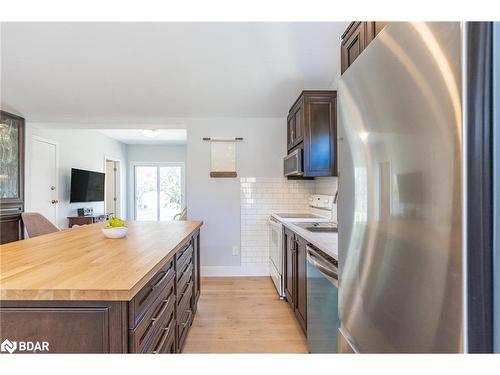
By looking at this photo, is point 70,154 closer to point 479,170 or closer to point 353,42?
point 353,42

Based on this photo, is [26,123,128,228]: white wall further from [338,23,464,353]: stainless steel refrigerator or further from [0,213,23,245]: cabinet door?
[338,23,464,353]: stainless steel refrigerator

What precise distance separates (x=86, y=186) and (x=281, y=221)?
4.18m

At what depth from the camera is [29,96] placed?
342 centimetres

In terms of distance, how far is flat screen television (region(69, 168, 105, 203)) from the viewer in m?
4.84

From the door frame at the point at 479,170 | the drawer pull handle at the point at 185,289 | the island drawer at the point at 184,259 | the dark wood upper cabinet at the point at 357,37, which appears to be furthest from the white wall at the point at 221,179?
the door frame at the point at 479,170

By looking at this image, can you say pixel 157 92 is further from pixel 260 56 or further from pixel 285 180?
pixel 285 180

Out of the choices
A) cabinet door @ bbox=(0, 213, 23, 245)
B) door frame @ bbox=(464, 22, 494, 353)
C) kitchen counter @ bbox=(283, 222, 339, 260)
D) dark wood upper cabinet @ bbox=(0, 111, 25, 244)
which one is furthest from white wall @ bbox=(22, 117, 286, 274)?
door frame @ bbox=(464, 22, 494, 353)

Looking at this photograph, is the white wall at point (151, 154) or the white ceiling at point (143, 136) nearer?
the white ceiling at point (143, 136)

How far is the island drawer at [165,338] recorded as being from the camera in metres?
1.21

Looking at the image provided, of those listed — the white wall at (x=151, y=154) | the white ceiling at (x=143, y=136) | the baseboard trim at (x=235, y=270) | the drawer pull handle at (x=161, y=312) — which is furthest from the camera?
the white wall at (x=151, y=154)

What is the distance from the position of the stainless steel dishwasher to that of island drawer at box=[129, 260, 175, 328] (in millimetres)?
880

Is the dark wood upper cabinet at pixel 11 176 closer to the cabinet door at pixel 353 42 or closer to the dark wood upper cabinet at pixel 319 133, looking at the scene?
the dark wood upper cabinet at pixel 319 133

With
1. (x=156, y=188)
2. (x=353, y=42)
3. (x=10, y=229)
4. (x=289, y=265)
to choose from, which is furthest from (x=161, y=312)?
(x=156, y=188)

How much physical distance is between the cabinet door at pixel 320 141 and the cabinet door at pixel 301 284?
90 cm
